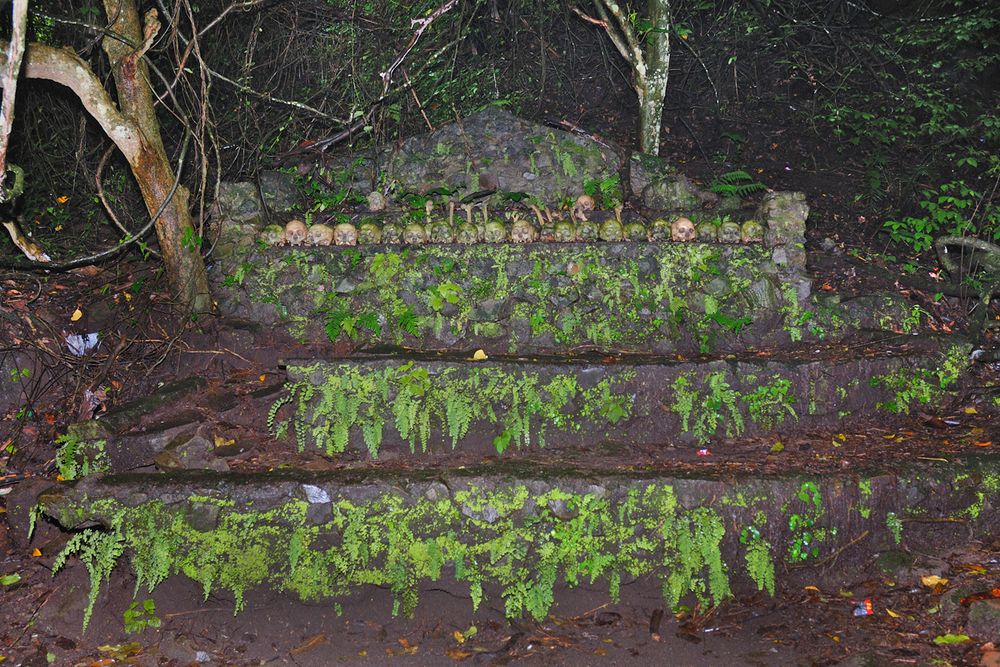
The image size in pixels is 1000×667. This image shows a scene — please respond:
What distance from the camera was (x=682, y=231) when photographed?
6.99 metres

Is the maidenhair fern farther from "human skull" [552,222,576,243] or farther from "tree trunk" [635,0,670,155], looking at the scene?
"tree trunk" [635,0,670,155]

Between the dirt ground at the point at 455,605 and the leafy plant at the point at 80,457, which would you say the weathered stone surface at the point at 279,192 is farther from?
the leafy plant at the point at 80,457

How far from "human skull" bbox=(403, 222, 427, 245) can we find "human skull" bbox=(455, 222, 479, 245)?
0.32 m

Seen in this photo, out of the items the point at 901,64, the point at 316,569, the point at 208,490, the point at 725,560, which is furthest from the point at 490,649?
the point at 901,64

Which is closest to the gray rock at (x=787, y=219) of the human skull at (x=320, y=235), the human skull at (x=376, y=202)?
the human skull at (x=376, y=202)

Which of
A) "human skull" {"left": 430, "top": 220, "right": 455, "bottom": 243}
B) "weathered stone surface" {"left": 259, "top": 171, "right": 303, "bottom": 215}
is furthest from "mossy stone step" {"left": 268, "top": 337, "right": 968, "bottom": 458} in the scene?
"weathered stone surface" {"left": 259, "top": 171, "right": 303, "bottom": 215}

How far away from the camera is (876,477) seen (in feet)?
16.7

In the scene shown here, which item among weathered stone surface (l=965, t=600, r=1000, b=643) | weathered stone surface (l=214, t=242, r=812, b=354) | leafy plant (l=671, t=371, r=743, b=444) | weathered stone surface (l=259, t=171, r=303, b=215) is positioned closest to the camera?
weathered stone surface (l=965, t=600, r=1000, b=643)

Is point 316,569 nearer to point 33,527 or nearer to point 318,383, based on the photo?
point 318,383

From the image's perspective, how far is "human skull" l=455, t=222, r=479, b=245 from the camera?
276 inches

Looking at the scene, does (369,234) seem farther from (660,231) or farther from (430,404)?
(660,231)

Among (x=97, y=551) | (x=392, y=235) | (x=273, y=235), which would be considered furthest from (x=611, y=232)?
(x=97, y=551)

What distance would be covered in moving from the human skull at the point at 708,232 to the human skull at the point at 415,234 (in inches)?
102

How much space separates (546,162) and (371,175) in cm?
184
